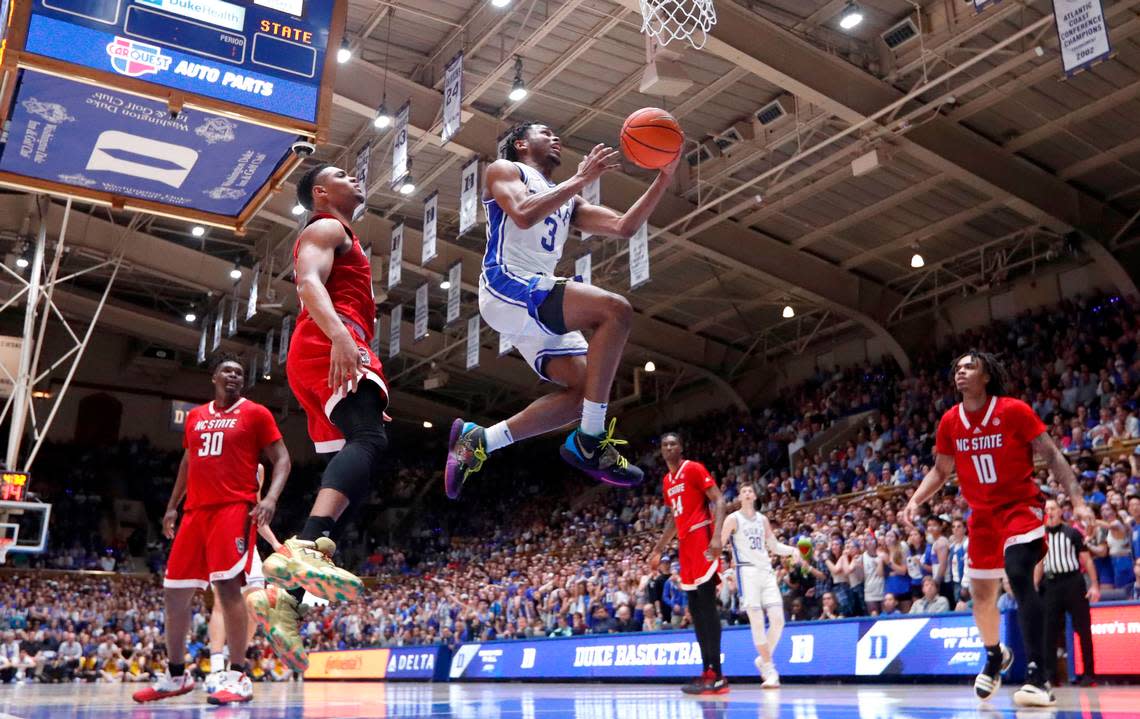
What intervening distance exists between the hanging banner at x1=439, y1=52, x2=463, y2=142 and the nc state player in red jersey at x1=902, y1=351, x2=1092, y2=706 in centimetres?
966

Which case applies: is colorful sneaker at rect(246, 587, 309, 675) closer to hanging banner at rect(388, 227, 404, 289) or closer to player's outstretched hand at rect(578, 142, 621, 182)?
player's outstretched hand at rect(578, 142, 621, 182)

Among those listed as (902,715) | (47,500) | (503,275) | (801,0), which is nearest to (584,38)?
(801,0)

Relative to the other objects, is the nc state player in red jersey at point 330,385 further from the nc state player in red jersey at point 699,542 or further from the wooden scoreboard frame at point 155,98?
the nc state player in red jersey at point 699,542

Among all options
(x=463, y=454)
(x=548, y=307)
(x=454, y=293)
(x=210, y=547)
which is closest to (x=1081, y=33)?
(x=548, y=307)

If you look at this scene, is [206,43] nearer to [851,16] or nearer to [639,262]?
[851,16]

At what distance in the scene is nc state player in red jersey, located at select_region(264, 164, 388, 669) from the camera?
134 inches

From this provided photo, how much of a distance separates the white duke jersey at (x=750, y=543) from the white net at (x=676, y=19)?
4.42 m

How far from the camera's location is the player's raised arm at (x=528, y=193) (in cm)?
394

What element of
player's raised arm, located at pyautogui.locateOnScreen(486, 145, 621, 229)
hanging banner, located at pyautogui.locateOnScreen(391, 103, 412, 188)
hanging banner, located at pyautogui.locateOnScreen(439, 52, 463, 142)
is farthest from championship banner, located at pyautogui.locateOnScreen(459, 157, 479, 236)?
player's raised arm, located at pyautogui.locateOnScreen(486, 145, 621, 229)

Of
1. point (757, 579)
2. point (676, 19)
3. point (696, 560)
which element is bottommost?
point (757, 579)

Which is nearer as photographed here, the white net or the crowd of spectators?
the white net

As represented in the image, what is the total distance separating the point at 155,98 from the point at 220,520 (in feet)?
8.02

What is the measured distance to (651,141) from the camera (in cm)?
445

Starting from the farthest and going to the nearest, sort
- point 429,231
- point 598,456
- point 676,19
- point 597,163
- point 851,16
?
point 429,231
point 851,16
point 676,19
point 598,456
point 597,163
